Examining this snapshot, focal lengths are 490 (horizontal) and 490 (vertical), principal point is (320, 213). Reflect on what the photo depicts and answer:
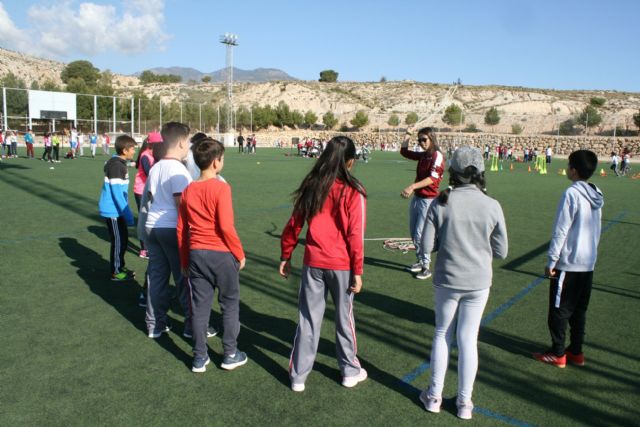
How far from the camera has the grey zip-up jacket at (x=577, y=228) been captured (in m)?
3.95

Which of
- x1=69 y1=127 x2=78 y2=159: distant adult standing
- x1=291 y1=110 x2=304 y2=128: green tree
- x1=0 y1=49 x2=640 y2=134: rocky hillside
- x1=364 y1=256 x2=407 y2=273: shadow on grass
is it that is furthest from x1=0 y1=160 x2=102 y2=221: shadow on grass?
x1=291 y1=110 x2=304 y2=128: green tree

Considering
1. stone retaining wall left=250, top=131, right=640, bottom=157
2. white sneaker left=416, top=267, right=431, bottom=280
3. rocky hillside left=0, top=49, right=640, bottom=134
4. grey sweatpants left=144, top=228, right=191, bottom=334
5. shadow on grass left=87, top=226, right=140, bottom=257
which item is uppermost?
rocky hillside left=0, top=49, right=640, bottom=134

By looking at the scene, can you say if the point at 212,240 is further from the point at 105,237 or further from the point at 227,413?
the point at 105,237

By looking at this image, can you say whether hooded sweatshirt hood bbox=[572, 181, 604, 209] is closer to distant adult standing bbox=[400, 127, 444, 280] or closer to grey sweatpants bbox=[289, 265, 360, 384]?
grey sweatpants bbox=[289, 265, 360, 384]

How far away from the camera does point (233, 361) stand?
397 centimetres

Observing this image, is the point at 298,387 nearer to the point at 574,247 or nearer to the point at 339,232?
the point at 339,232

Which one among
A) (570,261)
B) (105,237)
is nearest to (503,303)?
(570,261)

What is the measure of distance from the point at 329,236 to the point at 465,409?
1.48 metres

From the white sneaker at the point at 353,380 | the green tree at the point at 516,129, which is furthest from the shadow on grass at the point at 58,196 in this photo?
the green tree at the point at 516,129

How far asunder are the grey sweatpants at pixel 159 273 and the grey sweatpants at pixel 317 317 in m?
1.29

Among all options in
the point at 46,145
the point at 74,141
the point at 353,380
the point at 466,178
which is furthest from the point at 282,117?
the point at 466,178

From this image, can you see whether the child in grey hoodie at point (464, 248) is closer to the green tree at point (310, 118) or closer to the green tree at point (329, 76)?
the green tree at point (310, 118)

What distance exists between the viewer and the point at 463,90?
109 metres

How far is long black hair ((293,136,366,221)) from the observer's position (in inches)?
131
